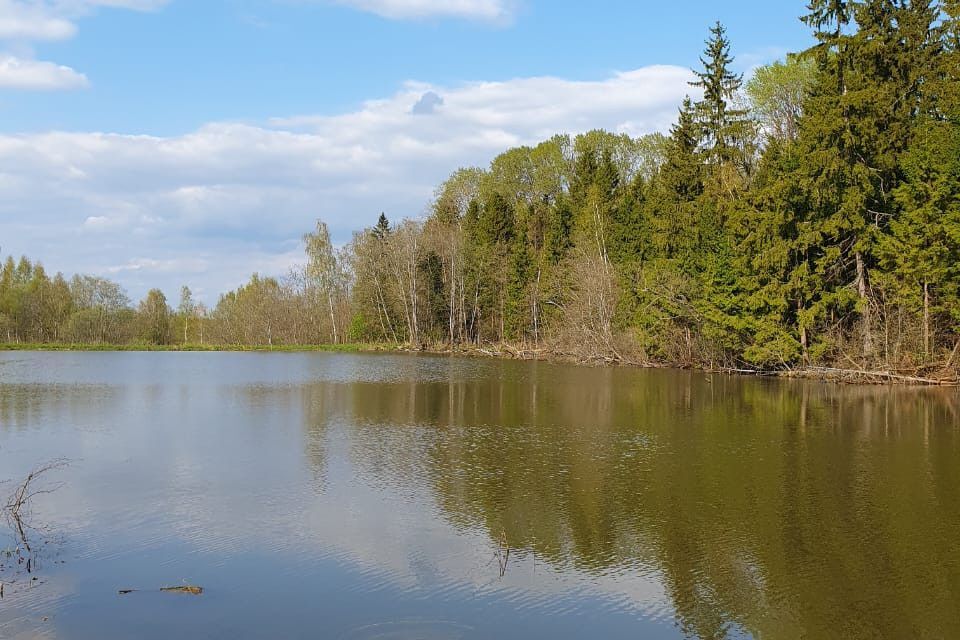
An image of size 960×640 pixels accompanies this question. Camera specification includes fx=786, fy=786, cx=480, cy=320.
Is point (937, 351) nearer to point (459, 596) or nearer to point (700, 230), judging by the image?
point (700, 230)

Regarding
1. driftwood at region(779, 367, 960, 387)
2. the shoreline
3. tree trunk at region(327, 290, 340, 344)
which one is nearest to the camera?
driftwood at region(779, 367, 960, 387)

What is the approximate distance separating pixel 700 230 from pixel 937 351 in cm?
1295

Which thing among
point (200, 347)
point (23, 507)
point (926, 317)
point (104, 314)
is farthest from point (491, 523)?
point (104, 314)

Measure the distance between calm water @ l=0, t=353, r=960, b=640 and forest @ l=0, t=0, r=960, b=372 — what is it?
1102cm

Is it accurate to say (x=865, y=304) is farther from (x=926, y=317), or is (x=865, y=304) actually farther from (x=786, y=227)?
(x=786, y=227)

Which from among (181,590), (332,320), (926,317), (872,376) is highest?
(332,320)

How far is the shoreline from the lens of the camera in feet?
101

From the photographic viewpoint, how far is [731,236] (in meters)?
37.5

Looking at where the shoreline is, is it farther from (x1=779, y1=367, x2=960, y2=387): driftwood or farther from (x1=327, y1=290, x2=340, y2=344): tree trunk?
(x1=327, y1=290, x2=340, y2=344): tree trunk

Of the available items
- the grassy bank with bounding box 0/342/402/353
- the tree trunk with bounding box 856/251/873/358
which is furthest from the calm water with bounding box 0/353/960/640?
the grassy bank with bounding box 0/342/402/353

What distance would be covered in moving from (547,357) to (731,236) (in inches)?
680

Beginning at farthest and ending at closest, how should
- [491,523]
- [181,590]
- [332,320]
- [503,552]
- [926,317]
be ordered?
[332,320], [926,317], [491,523], [503,552], [181,590]

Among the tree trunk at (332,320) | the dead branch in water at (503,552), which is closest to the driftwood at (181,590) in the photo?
the dead branch in water at (503,552)

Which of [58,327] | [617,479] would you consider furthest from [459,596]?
[58,327]
